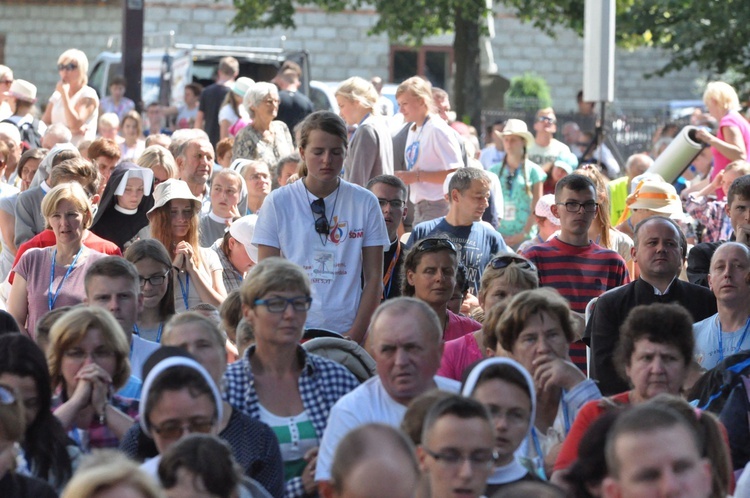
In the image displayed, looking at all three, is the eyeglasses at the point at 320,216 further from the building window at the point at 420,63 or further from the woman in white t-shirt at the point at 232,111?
the building window at the point at 420,63

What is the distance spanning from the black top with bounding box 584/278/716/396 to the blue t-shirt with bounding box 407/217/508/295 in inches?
55.9

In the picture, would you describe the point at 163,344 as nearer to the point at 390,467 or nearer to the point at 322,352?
the point at 322,352

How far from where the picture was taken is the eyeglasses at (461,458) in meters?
4.19

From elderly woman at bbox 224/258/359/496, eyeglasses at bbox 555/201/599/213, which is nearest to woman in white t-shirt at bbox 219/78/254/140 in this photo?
eyeglasses at bbox 555/201/599/213

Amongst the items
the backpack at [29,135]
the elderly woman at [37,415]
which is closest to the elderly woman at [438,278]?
the elderly woman at [37,415]

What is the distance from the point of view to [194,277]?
820 cm

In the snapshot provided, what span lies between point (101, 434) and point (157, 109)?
13945 mm

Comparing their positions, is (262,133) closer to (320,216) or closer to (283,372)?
(320,216)

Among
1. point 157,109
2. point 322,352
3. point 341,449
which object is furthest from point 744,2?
point 341,449

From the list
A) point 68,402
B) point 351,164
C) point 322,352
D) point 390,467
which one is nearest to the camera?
point 390,467

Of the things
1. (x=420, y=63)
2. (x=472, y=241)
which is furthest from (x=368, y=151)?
(x=420, y=63)

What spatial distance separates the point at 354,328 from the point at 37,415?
91.5 inches

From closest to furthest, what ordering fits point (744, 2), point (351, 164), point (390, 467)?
point (390, 467) → point (351, 164) → point (744, 2)

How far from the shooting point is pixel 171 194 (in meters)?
8.47
